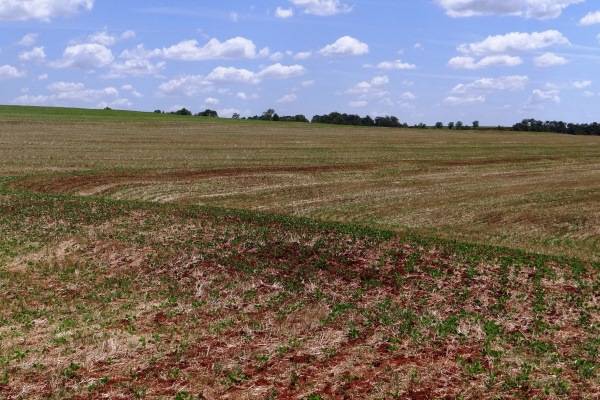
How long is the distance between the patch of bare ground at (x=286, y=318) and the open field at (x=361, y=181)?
7437mm

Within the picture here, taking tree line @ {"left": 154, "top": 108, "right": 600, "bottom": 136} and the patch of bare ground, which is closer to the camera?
the patch of bare ground

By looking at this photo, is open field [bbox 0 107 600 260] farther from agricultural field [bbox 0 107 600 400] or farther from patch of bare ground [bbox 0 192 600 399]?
patch of bare ground [bbox 0 192 600 399]

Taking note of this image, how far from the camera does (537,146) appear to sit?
74188 mm

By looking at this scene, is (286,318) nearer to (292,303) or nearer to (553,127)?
(292,303)

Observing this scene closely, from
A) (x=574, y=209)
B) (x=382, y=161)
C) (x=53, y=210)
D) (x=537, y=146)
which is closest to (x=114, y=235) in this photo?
(x=53, y=210)

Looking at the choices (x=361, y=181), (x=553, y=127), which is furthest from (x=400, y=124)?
(x=361, y=181)

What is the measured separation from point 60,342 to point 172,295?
3.14 meters

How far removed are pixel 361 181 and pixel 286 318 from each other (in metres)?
26.4

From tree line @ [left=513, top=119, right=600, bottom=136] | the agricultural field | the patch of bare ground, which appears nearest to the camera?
the patch of bare ground

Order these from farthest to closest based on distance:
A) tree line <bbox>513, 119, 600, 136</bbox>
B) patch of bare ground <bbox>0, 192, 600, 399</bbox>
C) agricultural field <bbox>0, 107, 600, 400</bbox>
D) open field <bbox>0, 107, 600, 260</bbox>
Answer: tree line <bbox>513, 119, 600, 136</bbox> → open field <bbox>0, 107, 600, 260</bbox> → agricultural field <bbox>0, 107, 600, 400</bbox> → patch of bare ground <bbox>0, 192, 600, 399</bbox>

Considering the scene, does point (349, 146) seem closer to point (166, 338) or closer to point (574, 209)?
point (574, 209)

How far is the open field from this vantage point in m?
26.2

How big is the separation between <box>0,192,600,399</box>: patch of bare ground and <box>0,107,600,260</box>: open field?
293 inches

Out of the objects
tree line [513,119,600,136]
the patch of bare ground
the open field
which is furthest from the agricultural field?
tree line [513,119,600,136]
